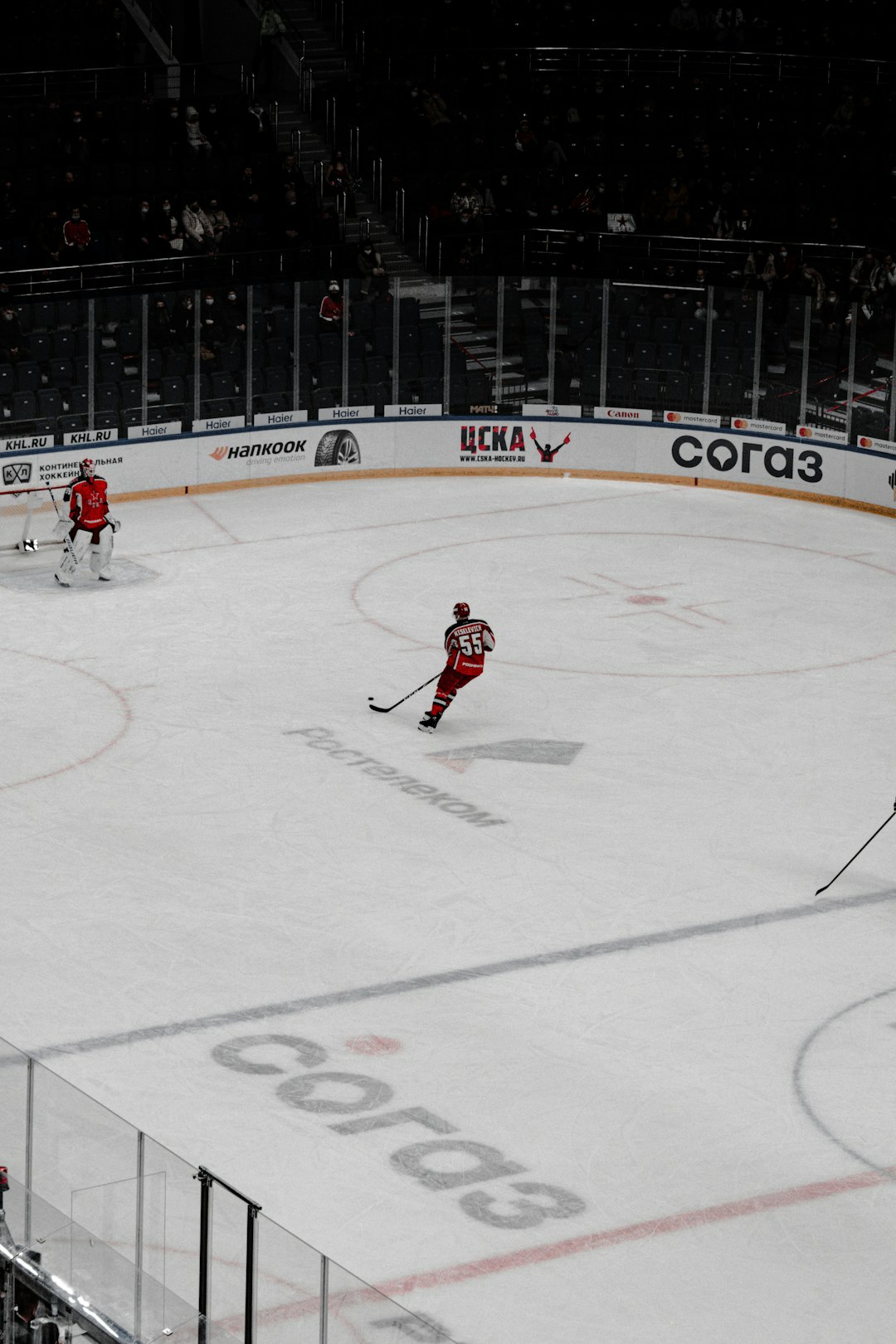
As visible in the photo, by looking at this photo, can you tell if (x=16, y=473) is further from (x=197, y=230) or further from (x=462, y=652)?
(x=462, y=652)

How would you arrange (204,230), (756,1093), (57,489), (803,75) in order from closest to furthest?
(756,1093), (57,489), (204,230), (803,75)

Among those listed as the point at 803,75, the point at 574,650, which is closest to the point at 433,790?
the point at 574,650

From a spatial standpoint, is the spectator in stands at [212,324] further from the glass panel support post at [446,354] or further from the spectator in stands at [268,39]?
the spectator in stands at [268,39]

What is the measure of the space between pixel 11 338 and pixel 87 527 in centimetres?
397

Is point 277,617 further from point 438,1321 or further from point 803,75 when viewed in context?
point 803,75

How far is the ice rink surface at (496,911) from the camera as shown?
965 cm

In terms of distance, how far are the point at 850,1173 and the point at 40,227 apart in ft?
59.8

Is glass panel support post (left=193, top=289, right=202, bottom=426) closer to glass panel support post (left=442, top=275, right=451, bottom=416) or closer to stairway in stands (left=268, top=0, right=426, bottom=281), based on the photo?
glass panel support post (left=442, top=275, right=451, bottom=416)

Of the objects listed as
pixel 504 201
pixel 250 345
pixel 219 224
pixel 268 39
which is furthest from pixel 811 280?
pixel 268 39

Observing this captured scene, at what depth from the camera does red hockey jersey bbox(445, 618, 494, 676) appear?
54.5 ft

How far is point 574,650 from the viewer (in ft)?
63.6

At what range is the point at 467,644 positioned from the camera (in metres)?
16.6

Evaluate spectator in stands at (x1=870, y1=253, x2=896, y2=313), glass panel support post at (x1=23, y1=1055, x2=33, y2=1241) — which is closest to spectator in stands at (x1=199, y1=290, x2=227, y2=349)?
spectator in stands at (x1=870, y1=253, x2=896, y2=313)

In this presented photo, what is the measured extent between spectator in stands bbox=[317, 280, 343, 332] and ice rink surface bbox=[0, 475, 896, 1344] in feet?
12.8
